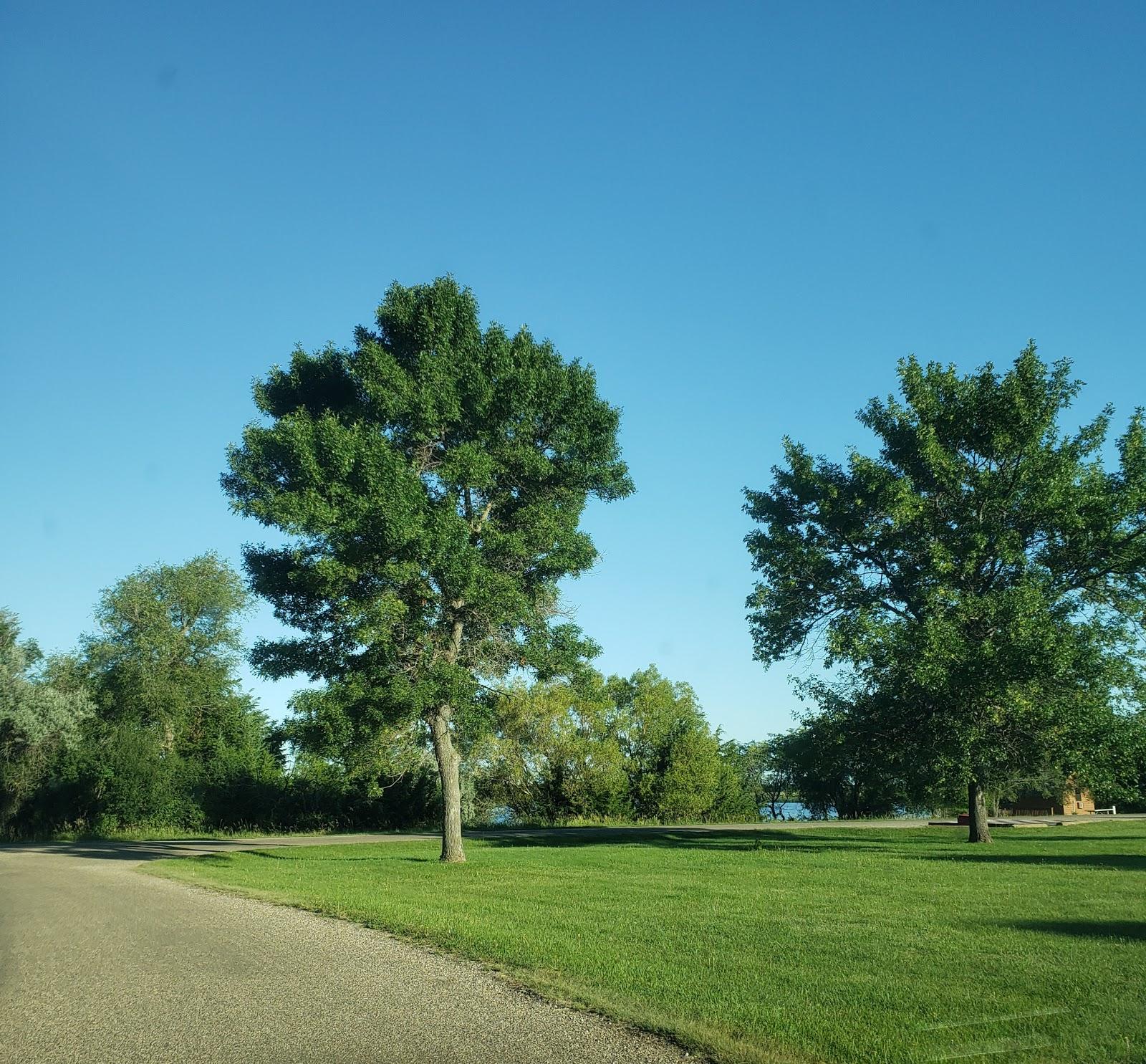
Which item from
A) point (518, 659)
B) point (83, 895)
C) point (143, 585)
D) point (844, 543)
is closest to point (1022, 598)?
point (844, 543)

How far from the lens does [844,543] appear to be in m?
28.0

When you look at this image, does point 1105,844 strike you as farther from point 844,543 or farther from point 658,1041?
point 658,1041

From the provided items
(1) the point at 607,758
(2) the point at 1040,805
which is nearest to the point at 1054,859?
(1) the point at 607,758

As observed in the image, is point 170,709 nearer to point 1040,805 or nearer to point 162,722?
point 162,722

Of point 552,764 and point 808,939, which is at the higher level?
point 808,939

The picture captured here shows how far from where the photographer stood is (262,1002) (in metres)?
7.24

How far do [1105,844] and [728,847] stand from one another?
1097 centimetres

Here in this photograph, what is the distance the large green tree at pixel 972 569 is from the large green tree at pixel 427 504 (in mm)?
6702

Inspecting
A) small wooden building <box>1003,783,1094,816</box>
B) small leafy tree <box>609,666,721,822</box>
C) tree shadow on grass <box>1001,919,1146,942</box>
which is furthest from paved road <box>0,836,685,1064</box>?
small wooden building <box>1003,783,1094,816</box>

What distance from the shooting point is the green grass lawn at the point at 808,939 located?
6.27 metres

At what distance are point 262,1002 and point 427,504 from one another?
15934 millimetres

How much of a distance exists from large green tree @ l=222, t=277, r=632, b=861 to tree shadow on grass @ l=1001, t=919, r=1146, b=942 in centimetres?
1384

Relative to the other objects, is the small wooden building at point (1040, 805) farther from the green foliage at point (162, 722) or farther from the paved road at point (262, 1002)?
the paved road at point (262, 1002)

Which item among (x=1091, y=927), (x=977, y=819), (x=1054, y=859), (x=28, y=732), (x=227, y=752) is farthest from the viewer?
(x=227, y=752)
